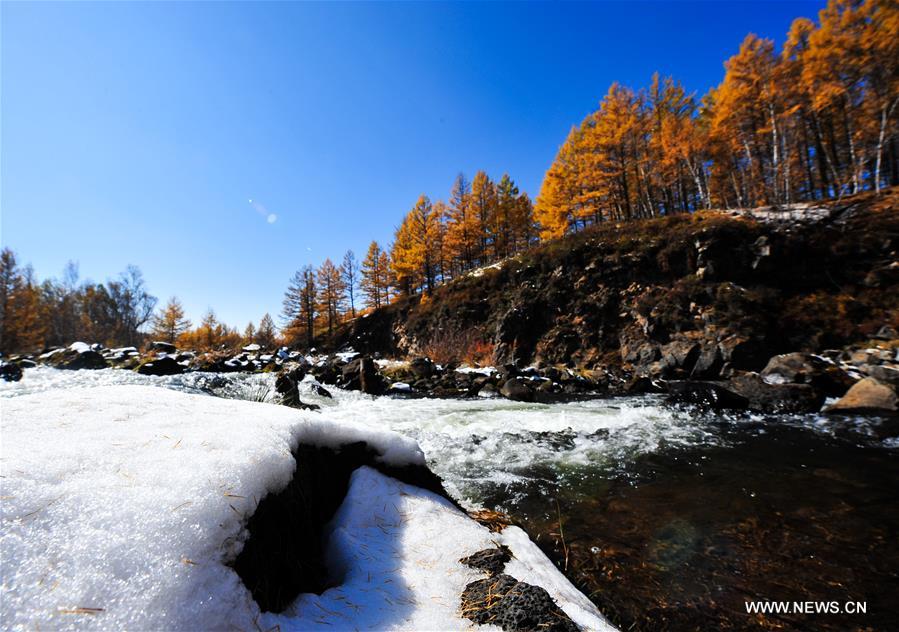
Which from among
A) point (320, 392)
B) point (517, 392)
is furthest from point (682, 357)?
point (320, 392)

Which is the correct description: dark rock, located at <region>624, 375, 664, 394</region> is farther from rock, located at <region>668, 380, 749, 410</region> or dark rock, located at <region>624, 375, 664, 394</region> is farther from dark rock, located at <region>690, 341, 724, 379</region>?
dark rock, located at <region>690, 341, 724, 379</region>

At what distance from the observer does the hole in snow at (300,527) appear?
151 centimetres

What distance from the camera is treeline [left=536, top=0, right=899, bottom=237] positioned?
1661 cm

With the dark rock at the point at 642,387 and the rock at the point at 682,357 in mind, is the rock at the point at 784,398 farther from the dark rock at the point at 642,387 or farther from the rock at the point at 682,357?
the rock at the point at 682,357

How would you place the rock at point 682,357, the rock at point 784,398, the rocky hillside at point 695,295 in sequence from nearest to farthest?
the rock at point 784,398 < the rocky hillside at point 695,295 < the rock at point 682,357

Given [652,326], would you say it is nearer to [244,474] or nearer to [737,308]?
[737,308]

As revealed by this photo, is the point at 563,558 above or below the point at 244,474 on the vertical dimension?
below

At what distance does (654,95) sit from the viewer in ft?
88.3

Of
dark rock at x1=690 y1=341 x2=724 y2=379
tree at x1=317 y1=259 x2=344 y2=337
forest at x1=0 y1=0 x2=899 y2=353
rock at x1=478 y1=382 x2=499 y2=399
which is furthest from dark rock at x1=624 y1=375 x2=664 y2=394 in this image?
tree at x1=317 y1=259 x2=344 y2=337

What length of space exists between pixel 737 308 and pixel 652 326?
10.7ft

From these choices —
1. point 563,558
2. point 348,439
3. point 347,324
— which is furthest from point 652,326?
point 347,324

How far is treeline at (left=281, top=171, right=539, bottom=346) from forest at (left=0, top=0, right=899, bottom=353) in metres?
0.14

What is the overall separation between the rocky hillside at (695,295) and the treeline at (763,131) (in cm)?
459

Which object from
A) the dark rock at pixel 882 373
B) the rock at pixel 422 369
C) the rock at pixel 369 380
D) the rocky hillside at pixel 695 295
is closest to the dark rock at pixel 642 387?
the rocky hillside at pixel 695 295
